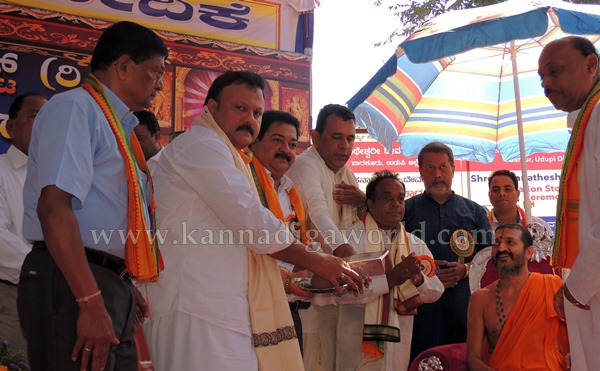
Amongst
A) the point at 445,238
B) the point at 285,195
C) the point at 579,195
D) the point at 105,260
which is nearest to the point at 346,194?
the point at 285,195

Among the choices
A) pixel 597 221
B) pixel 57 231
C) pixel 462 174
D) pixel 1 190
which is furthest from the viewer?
pixel 462 174

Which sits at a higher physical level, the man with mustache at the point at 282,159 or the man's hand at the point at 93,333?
the man with mustache at the point at 282,159

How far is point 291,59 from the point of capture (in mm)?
5594

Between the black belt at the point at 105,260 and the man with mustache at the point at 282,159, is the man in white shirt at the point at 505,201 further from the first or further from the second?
the black belt at the point at 105,260

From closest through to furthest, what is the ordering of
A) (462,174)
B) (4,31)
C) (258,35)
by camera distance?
1. (4,31)
2. (258,35)
3. (462,174)

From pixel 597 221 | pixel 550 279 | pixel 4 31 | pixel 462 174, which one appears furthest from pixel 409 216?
pixel 462 174

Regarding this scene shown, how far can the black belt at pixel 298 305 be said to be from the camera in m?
3.57

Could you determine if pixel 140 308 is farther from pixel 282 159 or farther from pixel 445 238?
pixel 445 238

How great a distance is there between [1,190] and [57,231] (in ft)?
7.30

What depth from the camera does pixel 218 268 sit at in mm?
2574

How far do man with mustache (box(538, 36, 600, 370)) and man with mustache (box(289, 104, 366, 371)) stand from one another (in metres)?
1.34

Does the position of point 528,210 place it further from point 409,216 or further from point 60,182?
point 60,182

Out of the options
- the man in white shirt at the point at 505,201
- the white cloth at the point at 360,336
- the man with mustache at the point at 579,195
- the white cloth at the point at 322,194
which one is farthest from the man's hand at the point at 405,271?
the man in white shirt at the point at 505,201

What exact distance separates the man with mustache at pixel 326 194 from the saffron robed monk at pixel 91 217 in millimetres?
1818
